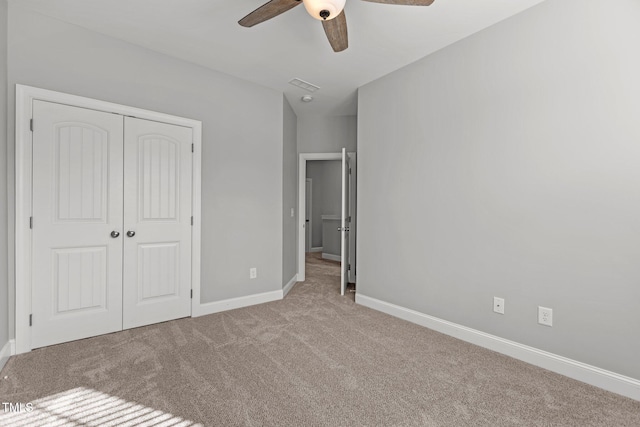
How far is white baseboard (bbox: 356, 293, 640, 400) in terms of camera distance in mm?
1870

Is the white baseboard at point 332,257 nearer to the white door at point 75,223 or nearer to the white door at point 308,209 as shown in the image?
the white door at point 308,209

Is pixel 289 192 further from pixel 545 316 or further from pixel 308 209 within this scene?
pixel 308 209

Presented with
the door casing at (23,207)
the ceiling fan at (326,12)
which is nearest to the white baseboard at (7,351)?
the door casing at (23,207)

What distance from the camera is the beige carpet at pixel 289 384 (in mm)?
1636

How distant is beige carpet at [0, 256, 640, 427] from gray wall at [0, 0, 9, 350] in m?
0.32

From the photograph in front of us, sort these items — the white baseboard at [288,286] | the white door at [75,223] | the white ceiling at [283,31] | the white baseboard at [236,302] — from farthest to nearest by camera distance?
the white baseboard at [288,286] < the white baseboard at [236,302] < the white door at [75,223] < the white ceiling at [283,31]

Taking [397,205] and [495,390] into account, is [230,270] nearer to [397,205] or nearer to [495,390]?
[397,205]

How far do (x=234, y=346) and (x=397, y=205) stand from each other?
2.08 metres

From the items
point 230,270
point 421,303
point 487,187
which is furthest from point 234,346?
point 487,187

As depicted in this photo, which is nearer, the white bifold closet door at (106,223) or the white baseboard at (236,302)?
the white bifold closet door at (106,223)

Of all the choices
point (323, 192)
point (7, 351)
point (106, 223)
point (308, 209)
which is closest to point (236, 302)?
point (106, 223)

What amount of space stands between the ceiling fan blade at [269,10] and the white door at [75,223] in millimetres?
1579

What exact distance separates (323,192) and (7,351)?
6163mm

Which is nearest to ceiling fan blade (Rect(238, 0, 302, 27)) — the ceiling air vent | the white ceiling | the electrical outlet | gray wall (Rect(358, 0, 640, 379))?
the white ceiling
